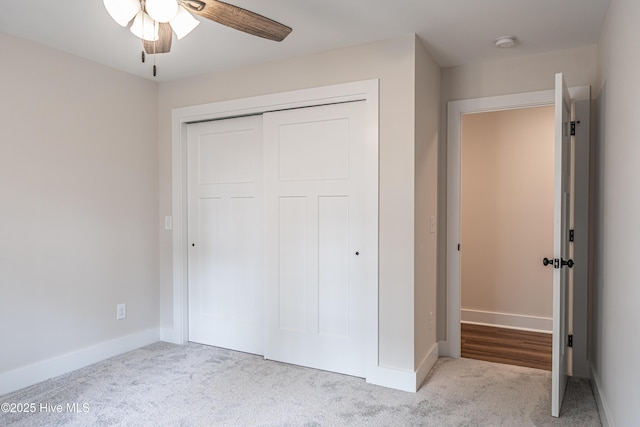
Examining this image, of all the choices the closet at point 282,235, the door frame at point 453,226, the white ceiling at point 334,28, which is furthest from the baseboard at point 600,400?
the white ceiling at point 334,28

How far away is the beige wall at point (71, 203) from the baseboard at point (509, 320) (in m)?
3.23

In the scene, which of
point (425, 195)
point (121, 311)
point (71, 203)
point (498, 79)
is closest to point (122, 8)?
point (71, 203)

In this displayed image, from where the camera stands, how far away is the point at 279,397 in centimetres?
265

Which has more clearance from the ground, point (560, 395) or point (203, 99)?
point (203, 99)

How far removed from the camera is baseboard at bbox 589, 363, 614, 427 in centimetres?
221

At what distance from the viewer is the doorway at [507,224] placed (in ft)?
13.8

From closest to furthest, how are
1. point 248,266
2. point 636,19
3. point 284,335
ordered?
point 636,19 → point 284,335 → point 248,266

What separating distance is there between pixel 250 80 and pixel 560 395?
3.01 meters

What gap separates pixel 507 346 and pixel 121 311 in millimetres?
3330

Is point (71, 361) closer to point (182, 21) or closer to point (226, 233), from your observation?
point (226, 233)

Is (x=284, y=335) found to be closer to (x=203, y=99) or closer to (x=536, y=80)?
(x=203, y=99)

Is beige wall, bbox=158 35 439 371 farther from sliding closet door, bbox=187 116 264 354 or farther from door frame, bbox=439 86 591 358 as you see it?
sliding closet door, bbox=187 116 264 354

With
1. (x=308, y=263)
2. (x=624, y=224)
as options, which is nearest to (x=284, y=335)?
(x=308, y=263)

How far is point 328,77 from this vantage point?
304 cm
